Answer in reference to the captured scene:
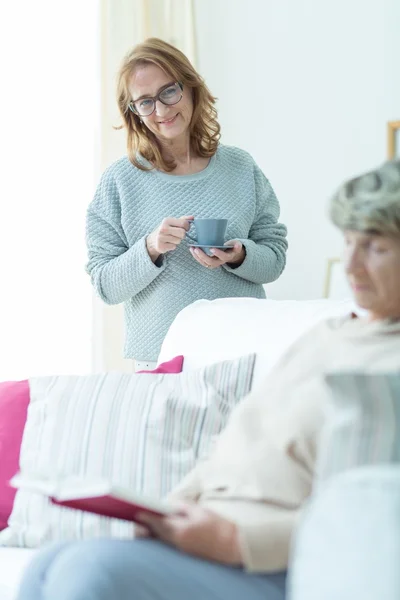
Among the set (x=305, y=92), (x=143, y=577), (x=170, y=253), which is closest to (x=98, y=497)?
(x=143, y=577)

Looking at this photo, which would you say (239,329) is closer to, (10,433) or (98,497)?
(10,433)

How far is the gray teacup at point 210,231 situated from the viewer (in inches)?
82.6

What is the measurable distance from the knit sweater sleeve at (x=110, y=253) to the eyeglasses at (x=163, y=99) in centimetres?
21

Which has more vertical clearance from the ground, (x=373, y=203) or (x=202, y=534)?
(x=373, y=203)

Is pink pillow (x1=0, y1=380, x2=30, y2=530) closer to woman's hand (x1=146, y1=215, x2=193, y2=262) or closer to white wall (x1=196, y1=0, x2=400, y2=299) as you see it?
woman's hand (x1=146, y1=215, x2=193, y2=262)

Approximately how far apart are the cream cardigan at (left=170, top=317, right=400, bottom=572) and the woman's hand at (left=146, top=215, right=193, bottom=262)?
2.64 feet

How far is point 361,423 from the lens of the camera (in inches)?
40.4

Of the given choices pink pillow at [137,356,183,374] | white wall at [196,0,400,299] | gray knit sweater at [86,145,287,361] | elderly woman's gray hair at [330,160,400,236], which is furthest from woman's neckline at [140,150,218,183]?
white wall at [196,0,400,299]

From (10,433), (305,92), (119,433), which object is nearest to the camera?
(119,433)

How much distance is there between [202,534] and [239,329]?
34.9 inches

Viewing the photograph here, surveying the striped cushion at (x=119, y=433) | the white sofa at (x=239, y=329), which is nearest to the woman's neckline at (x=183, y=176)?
the white sofa at (x=239, y=329)

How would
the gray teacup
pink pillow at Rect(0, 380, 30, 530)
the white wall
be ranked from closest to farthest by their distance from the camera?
pink pillow at Rect(0, 380, 30, 530) < the gray teacup < the white wall

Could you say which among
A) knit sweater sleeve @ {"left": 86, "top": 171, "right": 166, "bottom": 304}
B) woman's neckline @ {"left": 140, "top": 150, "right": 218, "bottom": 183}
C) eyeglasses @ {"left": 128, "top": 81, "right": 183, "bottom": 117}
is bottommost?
knit sweater sleeve @ {"left": 86, "top": 171, "right": 166, "bottom": 304}

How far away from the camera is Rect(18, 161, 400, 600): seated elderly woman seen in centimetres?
106
